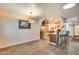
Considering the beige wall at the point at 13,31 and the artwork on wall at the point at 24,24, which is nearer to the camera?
the beige wall at the point at 13,31

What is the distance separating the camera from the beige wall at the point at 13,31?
7.41 ft

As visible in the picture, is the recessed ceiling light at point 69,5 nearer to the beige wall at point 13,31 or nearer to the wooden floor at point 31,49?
the beige wall at point 13,31

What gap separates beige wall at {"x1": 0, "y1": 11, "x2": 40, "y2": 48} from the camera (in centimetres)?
226

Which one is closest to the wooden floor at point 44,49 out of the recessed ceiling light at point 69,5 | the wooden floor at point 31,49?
the wooden floor at point 31,49

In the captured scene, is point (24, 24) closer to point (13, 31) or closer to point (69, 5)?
point (13, 31)

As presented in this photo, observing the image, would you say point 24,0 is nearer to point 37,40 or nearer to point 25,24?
point 25,24

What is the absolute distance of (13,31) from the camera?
2.37 meters

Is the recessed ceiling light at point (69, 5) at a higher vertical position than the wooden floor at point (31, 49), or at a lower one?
higher

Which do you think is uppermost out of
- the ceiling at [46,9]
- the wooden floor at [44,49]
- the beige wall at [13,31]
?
the ceiling at [46,9]

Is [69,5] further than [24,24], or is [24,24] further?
[24,24]

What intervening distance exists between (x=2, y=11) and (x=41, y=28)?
101 cm

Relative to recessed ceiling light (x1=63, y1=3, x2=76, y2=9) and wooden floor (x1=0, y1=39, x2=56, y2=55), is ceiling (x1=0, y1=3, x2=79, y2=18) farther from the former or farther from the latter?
wooden floor (x1=0, y1=39, x2=56, y2=55)

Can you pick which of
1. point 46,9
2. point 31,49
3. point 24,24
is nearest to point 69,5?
point 46,9

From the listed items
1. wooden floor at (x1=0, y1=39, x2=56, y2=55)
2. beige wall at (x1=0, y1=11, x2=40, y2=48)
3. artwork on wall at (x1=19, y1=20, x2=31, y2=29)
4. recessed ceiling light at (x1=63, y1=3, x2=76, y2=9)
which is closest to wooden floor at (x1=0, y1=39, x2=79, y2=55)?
wooden floor at (x1=0, y1=39, x2=56, y2=55)
